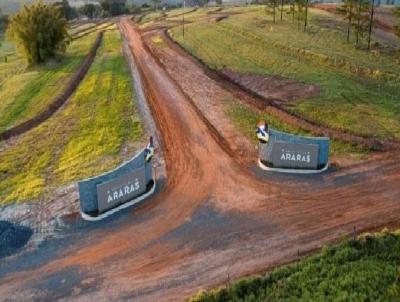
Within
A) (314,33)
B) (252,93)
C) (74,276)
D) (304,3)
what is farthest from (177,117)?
(304,3)

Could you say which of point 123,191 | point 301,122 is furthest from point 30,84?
point 123,191

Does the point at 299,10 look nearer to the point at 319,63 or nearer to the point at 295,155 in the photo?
the point at 319,63

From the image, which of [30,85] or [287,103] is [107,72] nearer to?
[30,85]

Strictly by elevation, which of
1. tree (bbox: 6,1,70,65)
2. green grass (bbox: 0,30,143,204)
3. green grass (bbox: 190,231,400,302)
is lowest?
green grass (bbox: 190,231,400,302)

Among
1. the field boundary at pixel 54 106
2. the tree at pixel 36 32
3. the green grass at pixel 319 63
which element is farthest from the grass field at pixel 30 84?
the green grass at pixel 319 63

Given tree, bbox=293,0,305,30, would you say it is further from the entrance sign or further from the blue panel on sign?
the blue panel on sign

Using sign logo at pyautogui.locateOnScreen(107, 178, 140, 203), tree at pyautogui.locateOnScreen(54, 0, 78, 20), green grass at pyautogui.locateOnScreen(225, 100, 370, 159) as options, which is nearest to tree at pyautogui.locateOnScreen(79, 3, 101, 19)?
tree at pyautogui.locateOnScreen(54, 0, 78, 20)
